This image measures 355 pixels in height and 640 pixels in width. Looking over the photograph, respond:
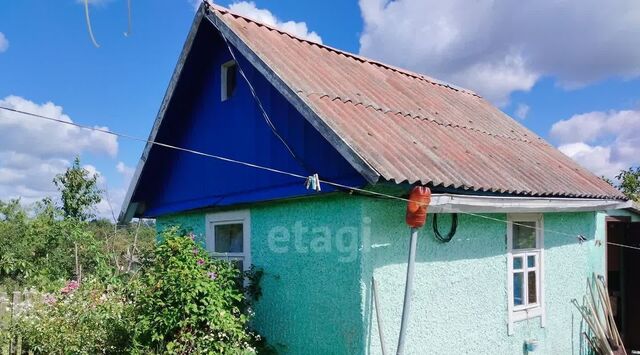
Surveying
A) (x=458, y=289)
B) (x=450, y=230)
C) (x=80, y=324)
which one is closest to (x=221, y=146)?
(x=80, y=324)

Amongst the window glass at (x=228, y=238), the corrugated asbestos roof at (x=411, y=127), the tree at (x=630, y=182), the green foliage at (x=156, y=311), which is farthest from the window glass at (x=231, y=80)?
the tree at (x=630, y=182)

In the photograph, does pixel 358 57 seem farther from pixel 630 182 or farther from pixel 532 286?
pixel 630 182

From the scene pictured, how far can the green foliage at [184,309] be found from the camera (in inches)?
207

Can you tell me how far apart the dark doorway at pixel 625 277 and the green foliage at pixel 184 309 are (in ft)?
23.6

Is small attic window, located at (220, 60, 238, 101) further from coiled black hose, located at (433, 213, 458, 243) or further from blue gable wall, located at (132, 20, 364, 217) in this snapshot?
coiled black hose, located at (433, 213, 458, 243)

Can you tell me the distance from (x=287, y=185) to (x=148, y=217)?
14.3ft

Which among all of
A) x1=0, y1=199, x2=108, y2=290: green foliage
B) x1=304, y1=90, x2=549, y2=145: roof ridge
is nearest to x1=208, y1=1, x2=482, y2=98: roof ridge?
x1=304, y1=90, x2=549, y2=145: roof ridge

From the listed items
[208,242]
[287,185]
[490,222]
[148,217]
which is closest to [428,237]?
[490,222]

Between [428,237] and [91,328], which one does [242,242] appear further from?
[428,237]

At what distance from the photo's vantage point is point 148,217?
9164 mm

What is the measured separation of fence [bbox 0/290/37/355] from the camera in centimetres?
692

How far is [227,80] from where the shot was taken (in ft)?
23.7

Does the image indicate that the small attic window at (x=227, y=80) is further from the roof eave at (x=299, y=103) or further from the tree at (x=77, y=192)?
A: the tree at (x=77, y=192)

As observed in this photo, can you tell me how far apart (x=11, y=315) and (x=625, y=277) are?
10.4m
